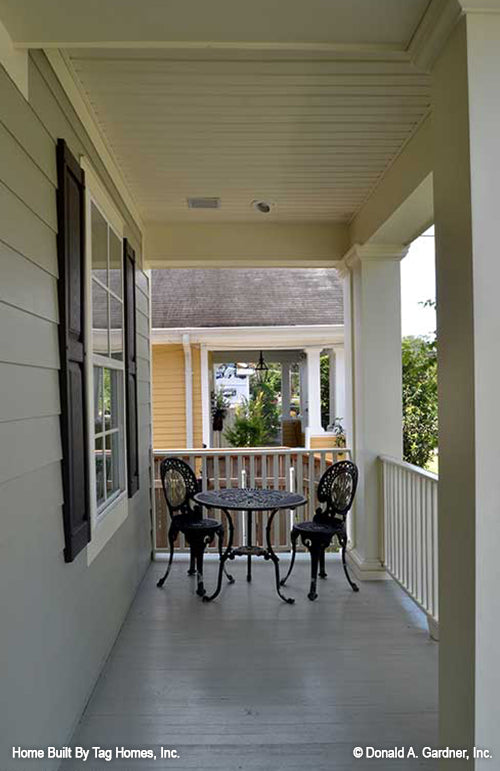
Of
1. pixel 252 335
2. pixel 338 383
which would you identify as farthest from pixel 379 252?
pixel 338 383

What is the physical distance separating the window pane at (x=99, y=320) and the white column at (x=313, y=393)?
17.2 ft

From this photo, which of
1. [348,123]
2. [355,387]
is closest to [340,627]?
[355,387]

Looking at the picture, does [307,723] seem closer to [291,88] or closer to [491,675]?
[491,675]

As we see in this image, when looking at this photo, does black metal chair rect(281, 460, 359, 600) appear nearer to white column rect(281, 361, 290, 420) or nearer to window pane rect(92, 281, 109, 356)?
window pane rect(92, 281, 109, 356)

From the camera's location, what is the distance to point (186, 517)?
14.3 feet

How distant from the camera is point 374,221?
12.9 feet

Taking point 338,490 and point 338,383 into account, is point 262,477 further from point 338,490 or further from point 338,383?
point 338,383

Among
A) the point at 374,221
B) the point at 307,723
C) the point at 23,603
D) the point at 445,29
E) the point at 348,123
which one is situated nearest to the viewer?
the point at 445,29

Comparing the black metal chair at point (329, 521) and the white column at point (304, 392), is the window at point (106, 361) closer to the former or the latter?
the black metal chair at point (329, 521)

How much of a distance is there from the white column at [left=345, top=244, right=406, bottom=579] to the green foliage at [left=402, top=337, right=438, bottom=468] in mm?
1822

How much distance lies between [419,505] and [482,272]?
2.23 m

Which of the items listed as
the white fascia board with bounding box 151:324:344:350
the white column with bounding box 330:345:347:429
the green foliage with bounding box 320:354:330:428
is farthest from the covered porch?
the green foliage with bounding box 320:354:330:428

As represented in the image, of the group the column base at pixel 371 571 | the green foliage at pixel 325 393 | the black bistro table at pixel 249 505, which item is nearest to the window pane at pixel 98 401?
the black bistro table at pixel 249 505

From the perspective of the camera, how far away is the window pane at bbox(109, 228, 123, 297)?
3.36m
